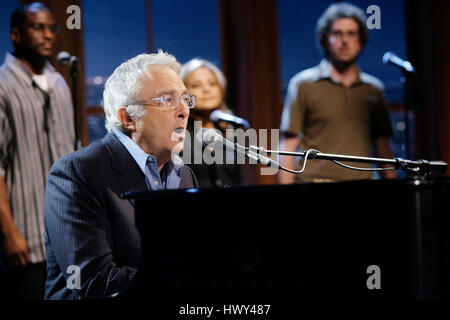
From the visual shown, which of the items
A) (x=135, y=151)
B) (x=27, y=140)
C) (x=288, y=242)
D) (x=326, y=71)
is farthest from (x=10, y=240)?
(x=326, y=71)

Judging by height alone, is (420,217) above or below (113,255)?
above

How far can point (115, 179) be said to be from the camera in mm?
1790

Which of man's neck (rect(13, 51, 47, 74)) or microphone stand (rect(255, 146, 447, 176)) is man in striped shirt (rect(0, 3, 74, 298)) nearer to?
man's neck (rect(13, 51, 47, 74))

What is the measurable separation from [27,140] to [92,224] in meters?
1.26

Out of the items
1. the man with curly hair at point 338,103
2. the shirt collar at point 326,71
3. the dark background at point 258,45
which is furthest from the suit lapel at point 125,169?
the shirt collar at point 326,71

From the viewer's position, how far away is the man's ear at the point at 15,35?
2.91 metres

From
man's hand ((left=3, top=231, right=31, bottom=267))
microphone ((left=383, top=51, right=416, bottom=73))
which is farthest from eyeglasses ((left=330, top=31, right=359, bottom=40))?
man's hand ((left=3, top=231, right=31, bottom=267))

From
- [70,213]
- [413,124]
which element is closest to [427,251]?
[70,213]

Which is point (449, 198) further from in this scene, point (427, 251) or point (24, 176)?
point (24, 176)

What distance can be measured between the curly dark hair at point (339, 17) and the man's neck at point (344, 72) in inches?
4.5

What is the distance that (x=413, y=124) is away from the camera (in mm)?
4832

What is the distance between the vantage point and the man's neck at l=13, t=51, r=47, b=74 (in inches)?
115

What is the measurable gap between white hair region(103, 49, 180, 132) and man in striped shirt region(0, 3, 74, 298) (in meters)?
0.98

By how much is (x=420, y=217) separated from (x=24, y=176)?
1.93m
